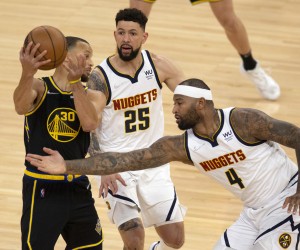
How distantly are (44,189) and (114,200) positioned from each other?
893 millimetres

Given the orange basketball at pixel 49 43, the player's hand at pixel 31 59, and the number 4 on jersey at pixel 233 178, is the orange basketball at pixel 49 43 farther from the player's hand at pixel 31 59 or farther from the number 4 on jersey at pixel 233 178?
the number 4 on jersey at pixel 233 178

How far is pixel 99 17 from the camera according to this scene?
1316 cm

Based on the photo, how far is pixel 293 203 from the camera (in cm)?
633

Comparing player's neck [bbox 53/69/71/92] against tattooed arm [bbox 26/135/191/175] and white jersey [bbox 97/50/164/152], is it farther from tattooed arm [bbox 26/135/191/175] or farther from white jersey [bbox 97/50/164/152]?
white jersey [bbox 97/50/164/152]

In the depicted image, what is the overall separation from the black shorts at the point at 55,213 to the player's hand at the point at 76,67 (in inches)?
30.5

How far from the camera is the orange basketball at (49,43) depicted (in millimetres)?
6219

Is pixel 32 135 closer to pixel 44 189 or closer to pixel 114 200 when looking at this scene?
pixel 44 189

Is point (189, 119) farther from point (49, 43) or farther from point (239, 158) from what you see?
point (49, 43)

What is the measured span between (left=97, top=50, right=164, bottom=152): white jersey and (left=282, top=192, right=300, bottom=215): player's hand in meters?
1.45

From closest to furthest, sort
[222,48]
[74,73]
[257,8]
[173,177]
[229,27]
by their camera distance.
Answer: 1. [74,73]
2. [173,177]
3. [229,27]
4. [222,48]
5. [257,8]

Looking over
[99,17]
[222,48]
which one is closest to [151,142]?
[222,48]

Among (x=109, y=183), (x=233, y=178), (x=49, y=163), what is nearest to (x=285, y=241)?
(x=233, y=178)

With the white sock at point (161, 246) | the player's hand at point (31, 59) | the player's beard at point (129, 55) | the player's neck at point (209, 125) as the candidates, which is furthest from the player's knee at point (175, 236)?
the player's hand at point (31, 59)

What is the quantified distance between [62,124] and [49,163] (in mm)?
344
